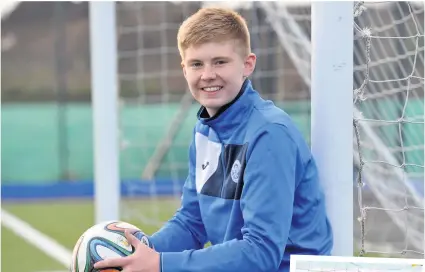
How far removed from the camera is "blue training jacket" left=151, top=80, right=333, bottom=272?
2.11 m

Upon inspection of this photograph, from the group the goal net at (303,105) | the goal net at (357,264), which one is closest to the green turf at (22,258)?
the goal net at (303,105)

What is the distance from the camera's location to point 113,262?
2137 mm

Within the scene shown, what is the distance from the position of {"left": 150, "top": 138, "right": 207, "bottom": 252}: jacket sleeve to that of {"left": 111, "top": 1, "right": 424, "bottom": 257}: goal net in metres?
0.49

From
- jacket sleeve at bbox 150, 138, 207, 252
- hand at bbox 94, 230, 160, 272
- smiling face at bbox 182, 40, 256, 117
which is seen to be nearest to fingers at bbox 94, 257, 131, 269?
hand at bbox 94, 230, 160, 272

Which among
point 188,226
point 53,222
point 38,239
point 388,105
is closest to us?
point 188,226

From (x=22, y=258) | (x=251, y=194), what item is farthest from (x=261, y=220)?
(x=22, y=258)

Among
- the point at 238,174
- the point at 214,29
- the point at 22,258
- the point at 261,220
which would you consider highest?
the point at 214,29

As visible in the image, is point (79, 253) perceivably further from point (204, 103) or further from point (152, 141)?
point (152, 141)

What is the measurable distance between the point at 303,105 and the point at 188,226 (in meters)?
6.61

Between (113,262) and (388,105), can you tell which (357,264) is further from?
(388,105)

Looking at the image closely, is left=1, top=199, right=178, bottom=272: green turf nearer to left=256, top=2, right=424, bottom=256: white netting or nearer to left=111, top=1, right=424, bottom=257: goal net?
left=111, top=1, right=424, bottom=257: goal net

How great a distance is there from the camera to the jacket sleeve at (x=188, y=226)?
99.7 inches

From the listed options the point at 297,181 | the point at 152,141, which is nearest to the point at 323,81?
the point at 297,181

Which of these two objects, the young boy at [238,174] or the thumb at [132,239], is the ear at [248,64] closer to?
the young boy at [238,174]
